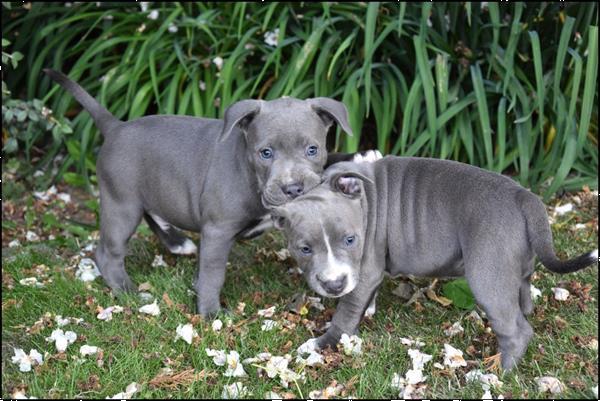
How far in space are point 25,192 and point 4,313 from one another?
92.6 inches

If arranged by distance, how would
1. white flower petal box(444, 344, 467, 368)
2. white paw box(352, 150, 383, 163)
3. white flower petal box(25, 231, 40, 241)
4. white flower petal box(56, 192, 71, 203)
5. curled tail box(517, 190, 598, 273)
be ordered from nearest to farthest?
curled tail box(517, 190, 598, 273), white flower petal box(444, 344, 467, 368), white paw box(352, 150, 383, 163), white flower petal box(25, 231, 40, 241), white flower petal box(56, 192, 71, 203)

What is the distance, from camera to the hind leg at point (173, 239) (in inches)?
217

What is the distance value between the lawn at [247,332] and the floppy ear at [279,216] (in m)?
0.61

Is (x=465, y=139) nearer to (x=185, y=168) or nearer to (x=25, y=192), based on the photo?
(x=185, y=168)

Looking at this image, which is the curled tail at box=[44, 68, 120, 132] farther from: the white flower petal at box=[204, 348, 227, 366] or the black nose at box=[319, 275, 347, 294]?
the black nose at box=[319, 275, 347, 294]

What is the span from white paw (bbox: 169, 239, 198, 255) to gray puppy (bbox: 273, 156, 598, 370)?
4.58 feet

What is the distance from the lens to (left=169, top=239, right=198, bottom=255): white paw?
5.51m

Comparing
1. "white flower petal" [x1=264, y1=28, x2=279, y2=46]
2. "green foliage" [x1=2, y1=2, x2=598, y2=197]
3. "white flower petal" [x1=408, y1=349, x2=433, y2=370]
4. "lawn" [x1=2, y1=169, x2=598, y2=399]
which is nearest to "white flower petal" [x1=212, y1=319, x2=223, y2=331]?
"lawn" [x1=2, y1=169, x2=598, y2=399]

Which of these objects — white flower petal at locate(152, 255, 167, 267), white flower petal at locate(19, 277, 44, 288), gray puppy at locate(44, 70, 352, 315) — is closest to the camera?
gray puppy at locate(44, 70, 352, 315)

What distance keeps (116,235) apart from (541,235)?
2457 millimetres

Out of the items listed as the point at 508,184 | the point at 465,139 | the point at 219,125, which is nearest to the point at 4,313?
the point at 219,125

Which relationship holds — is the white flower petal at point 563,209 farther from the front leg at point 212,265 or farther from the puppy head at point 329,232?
the front leg at point 212,265

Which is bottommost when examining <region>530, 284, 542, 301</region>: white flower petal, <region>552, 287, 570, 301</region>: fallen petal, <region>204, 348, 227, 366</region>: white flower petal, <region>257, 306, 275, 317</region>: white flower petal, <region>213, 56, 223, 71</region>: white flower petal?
<region>257, 306, 275, 317</region>: white flower petal

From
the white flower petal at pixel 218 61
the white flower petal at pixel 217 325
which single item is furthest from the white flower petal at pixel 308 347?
the white flower petal at pixel 218 61
